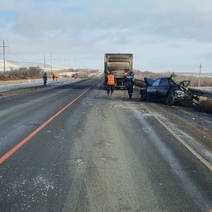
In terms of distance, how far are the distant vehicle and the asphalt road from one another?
7650 mm

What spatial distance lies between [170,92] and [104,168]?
13.3 m

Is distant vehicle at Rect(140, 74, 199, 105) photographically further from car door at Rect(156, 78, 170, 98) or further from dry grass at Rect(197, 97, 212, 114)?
dry grass at Rect(197, 97, 212, 114)

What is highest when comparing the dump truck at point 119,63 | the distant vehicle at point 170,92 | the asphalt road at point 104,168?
the dump truck at point 119,63

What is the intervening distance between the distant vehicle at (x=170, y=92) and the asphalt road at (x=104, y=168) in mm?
7650

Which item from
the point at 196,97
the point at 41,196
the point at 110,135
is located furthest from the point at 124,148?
the point at 196,97

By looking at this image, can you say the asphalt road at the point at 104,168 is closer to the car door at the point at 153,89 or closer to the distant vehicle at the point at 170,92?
the distant vehicle at the point at 170,92

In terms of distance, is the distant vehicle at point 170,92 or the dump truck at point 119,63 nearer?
the distant vehicle at point 170,92

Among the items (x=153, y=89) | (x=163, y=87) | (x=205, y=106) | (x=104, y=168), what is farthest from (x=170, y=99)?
(x=104, y=168)

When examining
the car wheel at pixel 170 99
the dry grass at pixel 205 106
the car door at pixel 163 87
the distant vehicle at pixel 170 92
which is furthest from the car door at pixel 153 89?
the dry grass at pixel 205 106

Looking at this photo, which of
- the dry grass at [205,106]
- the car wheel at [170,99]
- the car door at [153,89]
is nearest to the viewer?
the dry grass at [205,106]

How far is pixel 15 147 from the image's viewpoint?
24.6ft

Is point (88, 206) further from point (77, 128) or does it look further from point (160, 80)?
point (160, 80)

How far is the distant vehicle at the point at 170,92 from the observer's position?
60.3 ft

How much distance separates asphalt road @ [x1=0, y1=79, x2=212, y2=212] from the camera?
4461 mm
